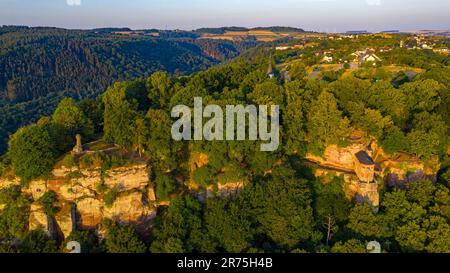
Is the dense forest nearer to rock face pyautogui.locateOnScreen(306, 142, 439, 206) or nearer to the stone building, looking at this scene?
rock face pyautogui.locateOnScreen(306, 142, 439, 206)

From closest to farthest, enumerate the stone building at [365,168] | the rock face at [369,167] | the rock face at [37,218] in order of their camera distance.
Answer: the rock face at [37,218] → the stone building at [365,168] → the rock face at [369,167]

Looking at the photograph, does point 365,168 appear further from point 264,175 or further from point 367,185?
point 264,175

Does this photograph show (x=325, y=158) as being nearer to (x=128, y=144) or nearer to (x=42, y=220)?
(x=128, y=144)

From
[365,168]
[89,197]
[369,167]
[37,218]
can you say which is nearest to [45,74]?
[37,218]

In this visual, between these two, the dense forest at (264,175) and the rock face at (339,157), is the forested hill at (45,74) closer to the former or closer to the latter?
the dense forest at (264,175)

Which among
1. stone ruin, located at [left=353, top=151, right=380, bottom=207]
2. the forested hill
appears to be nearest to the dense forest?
stone ruin, located at [left=353, top=151, right=380, bottom=207]

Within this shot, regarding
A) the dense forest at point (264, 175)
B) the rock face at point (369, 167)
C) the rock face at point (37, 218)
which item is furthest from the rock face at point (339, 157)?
the rock face at point (37, 218)
